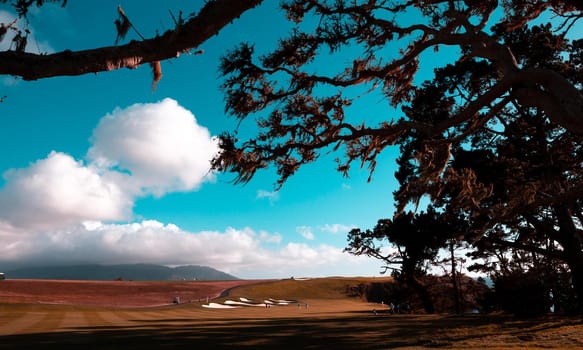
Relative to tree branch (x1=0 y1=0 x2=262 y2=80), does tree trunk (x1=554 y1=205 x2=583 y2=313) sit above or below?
below

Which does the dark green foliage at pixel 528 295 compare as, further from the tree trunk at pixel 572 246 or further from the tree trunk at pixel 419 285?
the tree trunk at pixel 419 285

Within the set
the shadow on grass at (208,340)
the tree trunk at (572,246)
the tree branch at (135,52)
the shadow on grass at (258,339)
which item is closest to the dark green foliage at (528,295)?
the tree trunk at (572,246)

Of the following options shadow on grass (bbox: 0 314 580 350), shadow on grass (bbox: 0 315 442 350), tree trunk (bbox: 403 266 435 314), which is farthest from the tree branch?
tree trunk (bbox: 403 266 435 314)

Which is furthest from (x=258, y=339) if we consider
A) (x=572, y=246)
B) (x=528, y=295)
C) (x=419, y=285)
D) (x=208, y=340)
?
(x=419, y=285)

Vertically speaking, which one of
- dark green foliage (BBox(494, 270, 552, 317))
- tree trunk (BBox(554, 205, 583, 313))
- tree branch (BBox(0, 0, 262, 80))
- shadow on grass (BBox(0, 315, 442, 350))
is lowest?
shadow on grass (BBox(0, 315, 442, 350))

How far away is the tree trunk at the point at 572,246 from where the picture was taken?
721 inches

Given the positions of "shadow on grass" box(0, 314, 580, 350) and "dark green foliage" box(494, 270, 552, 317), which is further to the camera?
"dark green foliage" box(494, 270, 552, 317)

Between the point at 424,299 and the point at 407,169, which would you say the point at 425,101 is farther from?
the point at 424,299

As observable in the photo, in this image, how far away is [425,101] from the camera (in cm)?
2195

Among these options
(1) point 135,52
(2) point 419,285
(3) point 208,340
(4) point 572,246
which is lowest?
(3) point 208,340

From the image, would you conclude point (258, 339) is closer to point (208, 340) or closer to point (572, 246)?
point (208, 340)

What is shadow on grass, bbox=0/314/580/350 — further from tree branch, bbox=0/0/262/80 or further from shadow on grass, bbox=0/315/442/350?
tree branch, bbox=0/0/262/80

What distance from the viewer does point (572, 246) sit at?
18609 mm

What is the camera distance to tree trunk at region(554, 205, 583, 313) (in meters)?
18.3
